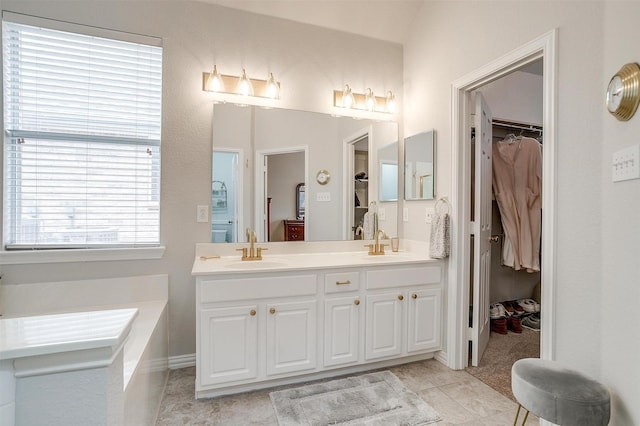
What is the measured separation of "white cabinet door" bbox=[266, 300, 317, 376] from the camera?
200 centimetres

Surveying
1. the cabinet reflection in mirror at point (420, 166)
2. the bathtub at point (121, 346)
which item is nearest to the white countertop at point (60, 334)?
the bathtub at point (121, 346)

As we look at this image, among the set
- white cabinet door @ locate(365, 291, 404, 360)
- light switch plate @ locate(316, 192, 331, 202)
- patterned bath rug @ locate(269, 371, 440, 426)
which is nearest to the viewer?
patterned bath rug @ locate(269, 371, 440, 426)

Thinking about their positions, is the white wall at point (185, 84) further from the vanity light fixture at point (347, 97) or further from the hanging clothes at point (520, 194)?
the hanging clothes at point (520, 194)

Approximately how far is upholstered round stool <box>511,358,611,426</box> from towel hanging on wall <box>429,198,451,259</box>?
1.06m

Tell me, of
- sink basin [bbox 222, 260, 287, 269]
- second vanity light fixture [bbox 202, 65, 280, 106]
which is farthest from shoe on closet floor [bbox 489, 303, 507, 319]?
second vanity light fixture [bbox 202, 65, 280, 106]

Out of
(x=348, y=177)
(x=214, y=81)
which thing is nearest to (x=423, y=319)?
(x=348, y=177)

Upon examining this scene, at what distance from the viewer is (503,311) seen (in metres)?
3.15

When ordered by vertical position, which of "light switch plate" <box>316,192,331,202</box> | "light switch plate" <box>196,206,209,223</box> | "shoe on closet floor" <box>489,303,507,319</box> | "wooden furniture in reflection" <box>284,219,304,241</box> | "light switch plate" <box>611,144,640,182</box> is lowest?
"shoe on closet floor" <box>489,303,507,319</box>

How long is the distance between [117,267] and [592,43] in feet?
10.1

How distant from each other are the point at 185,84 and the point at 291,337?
199 cm

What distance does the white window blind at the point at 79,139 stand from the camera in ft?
6.57

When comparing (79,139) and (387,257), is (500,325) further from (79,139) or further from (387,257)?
(79,139)

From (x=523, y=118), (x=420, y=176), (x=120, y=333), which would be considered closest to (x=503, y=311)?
(x=420, y=176)

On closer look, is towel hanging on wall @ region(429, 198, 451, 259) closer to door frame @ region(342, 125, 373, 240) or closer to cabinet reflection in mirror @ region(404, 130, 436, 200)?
→ cabinet reflection in mirror @ region(404, 130, 436, 200)
